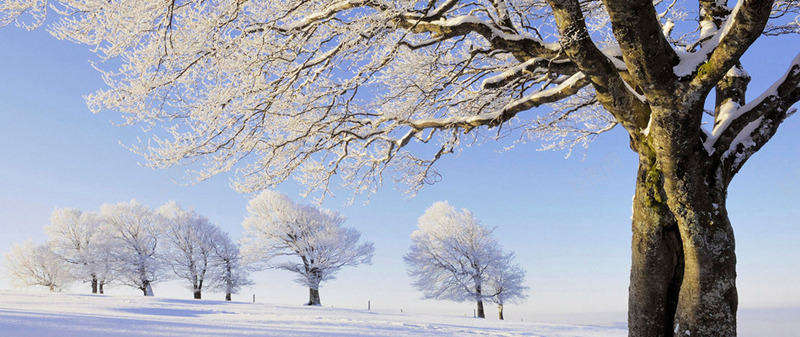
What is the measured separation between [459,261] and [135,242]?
21411mm

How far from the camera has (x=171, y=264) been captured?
94.4 ft

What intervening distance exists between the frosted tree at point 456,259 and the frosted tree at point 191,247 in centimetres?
1350

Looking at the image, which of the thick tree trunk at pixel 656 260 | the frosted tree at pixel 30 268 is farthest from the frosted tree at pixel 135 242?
the thick tree trunk at pixel 656 260

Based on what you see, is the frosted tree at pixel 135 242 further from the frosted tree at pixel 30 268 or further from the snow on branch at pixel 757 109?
the snow on branch at pixel 757 109

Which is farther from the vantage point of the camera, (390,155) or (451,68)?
(390,155)

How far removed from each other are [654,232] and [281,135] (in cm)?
544

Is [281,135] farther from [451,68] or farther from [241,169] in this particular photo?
[451,68]

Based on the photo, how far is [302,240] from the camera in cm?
2634

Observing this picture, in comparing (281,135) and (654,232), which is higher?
(281,135)

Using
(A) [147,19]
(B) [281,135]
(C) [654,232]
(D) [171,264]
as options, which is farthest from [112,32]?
(D) [171,264]

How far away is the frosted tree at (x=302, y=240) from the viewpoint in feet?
84.1

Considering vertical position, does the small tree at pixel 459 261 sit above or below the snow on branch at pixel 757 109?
below

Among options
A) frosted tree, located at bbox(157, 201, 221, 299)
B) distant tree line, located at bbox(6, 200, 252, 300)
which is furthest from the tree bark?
frosted tree, located at bbox(157, 201, 221, 299)

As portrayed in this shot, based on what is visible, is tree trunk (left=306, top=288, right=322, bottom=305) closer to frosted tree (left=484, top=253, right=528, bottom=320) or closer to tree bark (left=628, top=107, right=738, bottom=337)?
frosted tree (left=484, top=253, right=528, bottom=320)
